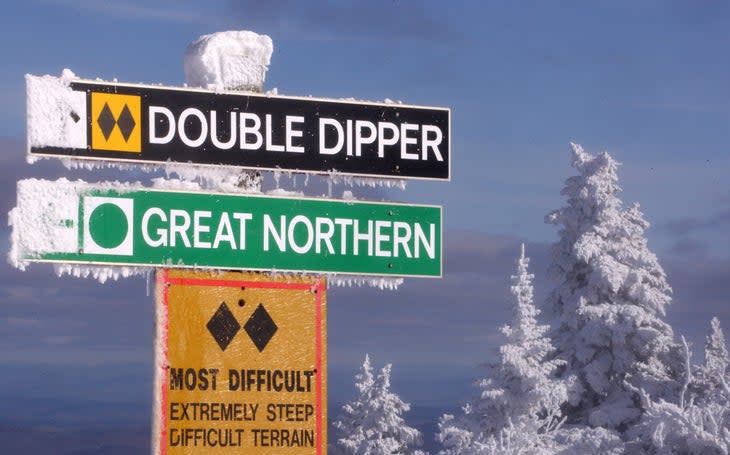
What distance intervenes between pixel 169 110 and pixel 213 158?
1.07 ft

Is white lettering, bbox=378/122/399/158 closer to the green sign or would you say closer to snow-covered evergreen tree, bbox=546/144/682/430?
the green sign

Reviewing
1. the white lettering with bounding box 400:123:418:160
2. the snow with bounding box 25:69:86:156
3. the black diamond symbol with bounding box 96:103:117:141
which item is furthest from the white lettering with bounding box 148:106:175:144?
the white lettering with bounding box 400:123:418:160

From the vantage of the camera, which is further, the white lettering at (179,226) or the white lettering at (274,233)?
the white lettering at (274,233)

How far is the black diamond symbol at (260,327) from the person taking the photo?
6273 mm

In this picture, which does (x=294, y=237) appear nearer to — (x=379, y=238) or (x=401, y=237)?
(x=379, y=238)

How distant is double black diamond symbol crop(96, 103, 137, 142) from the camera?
20.5 ft

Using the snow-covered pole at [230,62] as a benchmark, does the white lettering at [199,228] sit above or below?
below

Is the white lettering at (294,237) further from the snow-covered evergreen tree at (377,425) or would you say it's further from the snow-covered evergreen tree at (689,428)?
the snow-covered evergreen tree at (377,425)

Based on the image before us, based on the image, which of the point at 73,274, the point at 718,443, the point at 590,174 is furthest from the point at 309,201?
the point at 590,174

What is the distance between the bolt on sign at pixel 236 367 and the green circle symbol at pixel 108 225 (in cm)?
28

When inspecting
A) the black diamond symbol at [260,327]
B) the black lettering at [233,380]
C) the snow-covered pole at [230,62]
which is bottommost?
the black lettering at [233,380]

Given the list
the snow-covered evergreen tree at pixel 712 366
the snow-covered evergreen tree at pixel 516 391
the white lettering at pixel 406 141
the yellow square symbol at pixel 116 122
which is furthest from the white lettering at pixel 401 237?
the snow-covered evergreen tree at pixel 712 366

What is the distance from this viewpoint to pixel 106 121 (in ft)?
20.5

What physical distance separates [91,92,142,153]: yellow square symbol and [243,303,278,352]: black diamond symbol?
101 cm
